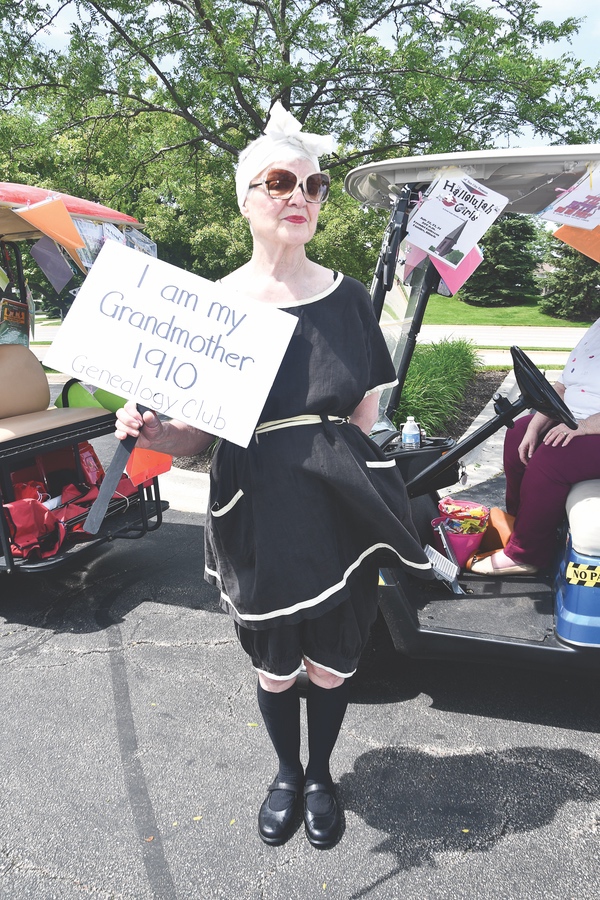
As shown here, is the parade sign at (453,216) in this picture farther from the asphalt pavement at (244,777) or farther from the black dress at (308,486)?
the asphalt pavement at (244,777)

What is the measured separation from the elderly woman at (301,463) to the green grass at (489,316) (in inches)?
639

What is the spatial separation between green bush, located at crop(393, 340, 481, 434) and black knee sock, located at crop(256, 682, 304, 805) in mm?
3849

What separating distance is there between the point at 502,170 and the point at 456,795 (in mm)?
2151

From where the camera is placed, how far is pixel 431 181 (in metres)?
2.40

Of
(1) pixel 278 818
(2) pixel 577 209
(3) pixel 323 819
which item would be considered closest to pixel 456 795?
(3) pixel 323 819

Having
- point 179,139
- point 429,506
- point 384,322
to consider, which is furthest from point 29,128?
point 429,506

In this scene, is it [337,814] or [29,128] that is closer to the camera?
[337,814]

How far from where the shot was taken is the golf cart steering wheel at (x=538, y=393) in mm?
2445

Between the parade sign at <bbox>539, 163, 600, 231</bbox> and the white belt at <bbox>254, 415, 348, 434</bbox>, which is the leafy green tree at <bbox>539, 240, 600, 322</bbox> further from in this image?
the white belt at <bbox>254, 415, 348, 434</bbox>

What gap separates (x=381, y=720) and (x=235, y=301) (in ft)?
5.70

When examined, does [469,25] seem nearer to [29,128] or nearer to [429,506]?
[29,128]

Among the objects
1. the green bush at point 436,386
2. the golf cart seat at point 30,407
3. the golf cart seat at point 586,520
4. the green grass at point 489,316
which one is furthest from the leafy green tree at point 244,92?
the green grass at point 489,316

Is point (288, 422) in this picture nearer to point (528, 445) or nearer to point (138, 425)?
point (138, 425)

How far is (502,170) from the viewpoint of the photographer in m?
2.34
